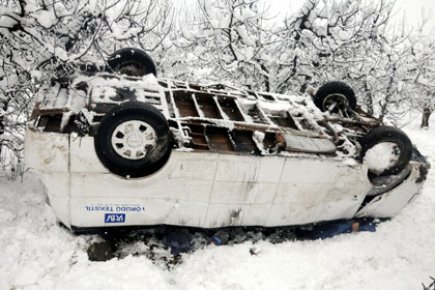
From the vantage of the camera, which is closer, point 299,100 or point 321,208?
point 321,208

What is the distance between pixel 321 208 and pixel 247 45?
4.63 meters

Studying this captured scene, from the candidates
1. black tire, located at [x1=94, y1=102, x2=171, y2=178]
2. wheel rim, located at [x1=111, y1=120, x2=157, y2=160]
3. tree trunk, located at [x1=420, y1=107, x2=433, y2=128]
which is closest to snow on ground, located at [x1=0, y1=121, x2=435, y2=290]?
black tire, located at [x1=94, y1=102, x2=171, y2=178]

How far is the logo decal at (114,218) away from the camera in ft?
12.8

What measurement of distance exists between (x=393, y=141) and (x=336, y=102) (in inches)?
52.5

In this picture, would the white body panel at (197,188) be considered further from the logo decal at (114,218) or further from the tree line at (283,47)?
the tree line at (283,47)

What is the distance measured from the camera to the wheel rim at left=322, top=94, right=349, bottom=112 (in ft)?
17.9

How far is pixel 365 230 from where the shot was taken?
502cm

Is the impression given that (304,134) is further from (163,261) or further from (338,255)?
(163,261)

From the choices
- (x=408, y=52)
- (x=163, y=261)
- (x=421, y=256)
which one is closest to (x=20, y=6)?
(x=163, y=261)

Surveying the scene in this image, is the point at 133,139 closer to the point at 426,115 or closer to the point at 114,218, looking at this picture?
the point at 114,218

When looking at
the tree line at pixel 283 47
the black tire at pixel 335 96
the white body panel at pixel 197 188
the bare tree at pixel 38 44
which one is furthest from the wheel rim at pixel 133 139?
the tree line at pixel 283 47

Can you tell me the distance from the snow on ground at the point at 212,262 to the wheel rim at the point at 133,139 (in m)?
1.25

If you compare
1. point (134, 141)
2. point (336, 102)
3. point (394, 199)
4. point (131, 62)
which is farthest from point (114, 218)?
point (394, 199)

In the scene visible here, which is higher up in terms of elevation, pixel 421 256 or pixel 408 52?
pixel 408 52
